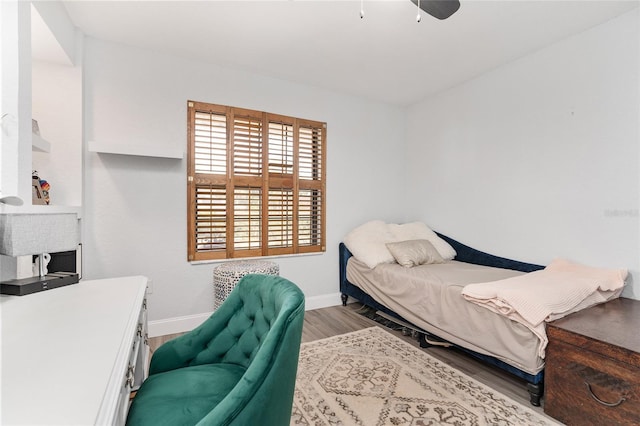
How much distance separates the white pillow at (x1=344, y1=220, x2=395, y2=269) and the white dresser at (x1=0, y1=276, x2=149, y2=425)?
2294mm

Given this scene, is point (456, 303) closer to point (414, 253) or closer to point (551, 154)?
point (414, 253)

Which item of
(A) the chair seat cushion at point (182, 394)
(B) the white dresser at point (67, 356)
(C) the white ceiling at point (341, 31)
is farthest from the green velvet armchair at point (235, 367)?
(C) the white ceiling at point (341, 31)

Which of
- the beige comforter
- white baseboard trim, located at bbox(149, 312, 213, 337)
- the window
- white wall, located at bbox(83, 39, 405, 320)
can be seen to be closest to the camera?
the beige comforter

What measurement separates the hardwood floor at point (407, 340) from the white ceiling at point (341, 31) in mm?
2578

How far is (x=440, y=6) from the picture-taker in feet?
5.30

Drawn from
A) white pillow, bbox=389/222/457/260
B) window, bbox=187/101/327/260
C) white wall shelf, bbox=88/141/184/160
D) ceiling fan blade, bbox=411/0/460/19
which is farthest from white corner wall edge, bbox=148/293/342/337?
ceiling fan blade, bbox=411/0/460/19

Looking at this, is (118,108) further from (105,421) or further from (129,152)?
(105,421)

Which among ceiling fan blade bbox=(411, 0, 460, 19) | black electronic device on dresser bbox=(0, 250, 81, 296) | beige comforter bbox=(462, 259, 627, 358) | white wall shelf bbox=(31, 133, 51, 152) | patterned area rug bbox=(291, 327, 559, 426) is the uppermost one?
ceiling fan blade bbox=(411, 0, 460, 19)

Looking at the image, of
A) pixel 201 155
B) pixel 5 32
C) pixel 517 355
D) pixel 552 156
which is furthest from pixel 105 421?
pixel 552 156

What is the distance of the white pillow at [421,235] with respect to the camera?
347 cm

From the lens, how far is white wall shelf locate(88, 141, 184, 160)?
2.39m

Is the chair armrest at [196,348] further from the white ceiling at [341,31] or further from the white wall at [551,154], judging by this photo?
the white wall at [551,154]

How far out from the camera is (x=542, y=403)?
1834mm

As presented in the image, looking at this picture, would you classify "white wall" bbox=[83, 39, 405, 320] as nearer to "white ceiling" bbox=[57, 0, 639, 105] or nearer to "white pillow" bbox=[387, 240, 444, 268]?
"white ceiling" bbox=[57, 0, 639, 105]
